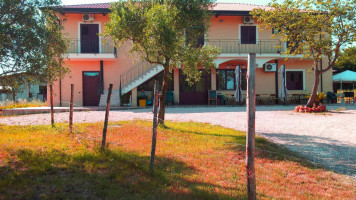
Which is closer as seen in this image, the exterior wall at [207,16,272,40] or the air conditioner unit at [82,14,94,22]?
the air conditioner unit at [82,14,94,22]

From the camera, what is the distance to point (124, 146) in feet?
18.2

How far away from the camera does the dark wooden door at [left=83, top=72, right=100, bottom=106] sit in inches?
682

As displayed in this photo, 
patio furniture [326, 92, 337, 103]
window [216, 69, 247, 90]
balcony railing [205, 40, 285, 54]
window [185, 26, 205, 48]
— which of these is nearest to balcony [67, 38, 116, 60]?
balcony railing [205, 40, 285, 54]

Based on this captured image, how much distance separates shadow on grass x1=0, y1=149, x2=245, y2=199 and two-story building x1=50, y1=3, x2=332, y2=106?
38.2 ft

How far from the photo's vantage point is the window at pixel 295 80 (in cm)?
1892

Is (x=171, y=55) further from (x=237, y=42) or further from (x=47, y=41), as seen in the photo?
(x=237, y=42)

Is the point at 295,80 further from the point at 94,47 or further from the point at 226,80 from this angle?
the point at 94,47

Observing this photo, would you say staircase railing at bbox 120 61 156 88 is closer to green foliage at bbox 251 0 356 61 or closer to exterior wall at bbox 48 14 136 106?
exterior wall at bbox 48 14 136 106

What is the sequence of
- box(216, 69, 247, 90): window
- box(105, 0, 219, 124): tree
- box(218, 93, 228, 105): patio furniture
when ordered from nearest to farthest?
box(105, 0, 219, 124): tree
box(218, 93, 228, 105): patio furniture
box(216, 69, 247, 90): window

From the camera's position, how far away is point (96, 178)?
12.0 ft

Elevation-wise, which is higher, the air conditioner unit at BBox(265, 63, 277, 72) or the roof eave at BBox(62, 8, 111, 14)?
the roof eave at BBox(62, 8, 111, 14)

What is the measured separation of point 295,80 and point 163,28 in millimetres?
15025

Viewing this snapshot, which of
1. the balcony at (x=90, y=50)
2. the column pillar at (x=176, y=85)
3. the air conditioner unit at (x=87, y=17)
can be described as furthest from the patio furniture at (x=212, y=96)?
the air conditioner unit at (x=87, y=17)

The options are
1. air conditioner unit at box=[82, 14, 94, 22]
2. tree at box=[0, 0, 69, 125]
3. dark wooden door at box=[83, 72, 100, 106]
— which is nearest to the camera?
tree at box=[0, 0, 69, 125]
